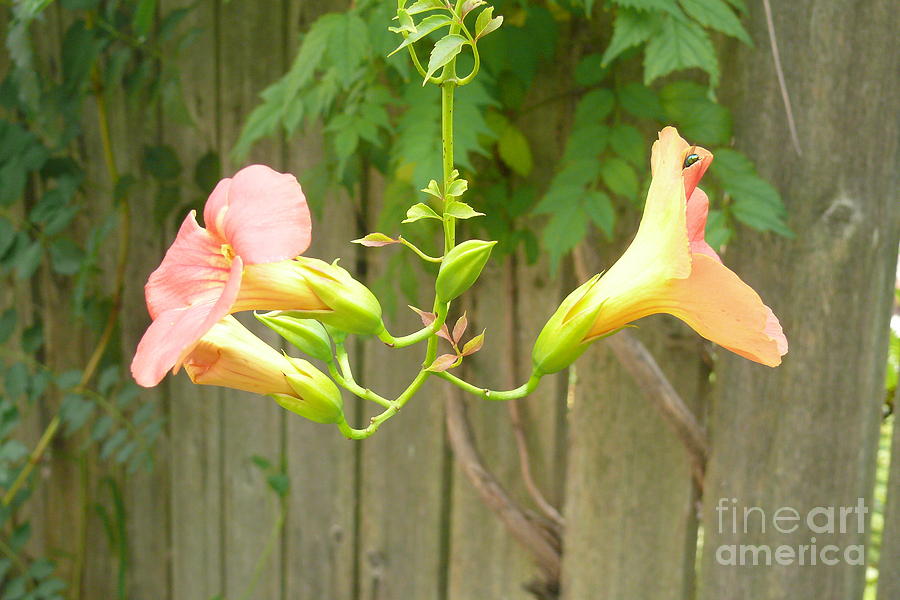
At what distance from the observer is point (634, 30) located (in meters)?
1.00

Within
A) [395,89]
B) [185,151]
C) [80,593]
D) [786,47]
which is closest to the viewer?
[786,47]

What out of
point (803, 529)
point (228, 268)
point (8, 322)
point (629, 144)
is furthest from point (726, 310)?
point (8, 322)

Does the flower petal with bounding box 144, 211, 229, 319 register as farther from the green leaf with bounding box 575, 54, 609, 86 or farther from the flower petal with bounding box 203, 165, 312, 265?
the green leaf with bounding box 575, 54, 609, 86

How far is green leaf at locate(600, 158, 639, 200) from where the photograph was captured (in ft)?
3.68

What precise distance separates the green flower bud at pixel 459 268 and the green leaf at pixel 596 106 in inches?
31.9

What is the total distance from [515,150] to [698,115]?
1.02ft

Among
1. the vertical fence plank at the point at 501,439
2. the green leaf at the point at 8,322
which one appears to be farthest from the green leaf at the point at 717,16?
the green leaf at the point at 8,322

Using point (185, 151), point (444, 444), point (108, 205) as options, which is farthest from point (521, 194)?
point (108, 205)

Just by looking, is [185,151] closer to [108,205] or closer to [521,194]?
[108,205]

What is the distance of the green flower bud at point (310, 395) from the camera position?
497mm

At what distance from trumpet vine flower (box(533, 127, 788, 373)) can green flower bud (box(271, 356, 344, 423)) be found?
12 centimetres

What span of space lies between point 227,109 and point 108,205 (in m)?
0.49

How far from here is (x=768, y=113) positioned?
1.13m

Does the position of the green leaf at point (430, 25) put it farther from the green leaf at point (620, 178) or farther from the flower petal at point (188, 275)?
the green leaf at point (620, 178)
